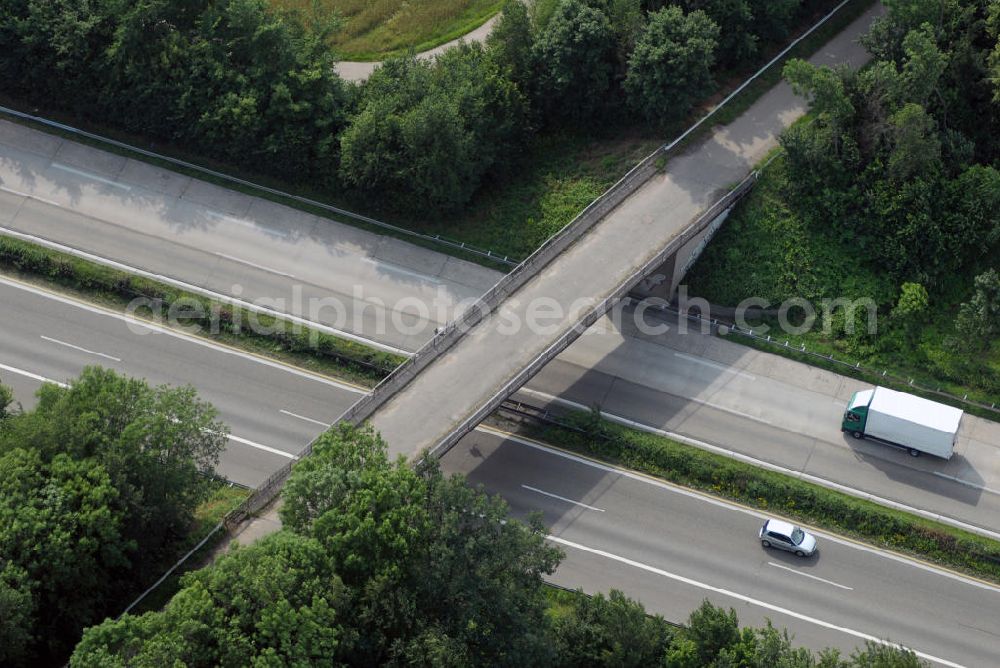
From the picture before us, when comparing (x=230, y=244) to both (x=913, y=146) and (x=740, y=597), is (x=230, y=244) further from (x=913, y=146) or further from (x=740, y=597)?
(x=913, y=146)

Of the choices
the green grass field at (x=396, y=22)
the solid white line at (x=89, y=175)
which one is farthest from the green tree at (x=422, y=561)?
the green grass field at (x=396, y=22)

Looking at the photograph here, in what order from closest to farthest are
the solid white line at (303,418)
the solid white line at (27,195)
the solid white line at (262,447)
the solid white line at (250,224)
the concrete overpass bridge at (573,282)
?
the concrete overpass bridge at (573,282) < the solid white line at (262,447) < the solid white line at (303,418) < the solid white line at (250,224) < the solid white line at (27,195)

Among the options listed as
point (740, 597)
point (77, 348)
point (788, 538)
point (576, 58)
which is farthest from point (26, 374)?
point (788, 538)

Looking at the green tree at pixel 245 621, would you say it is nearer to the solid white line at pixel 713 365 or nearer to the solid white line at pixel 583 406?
the solid white line at pixel 583 406

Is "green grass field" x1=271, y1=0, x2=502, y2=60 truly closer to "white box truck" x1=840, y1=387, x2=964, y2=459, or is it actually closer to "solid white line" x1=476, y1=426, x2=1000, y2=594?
"solid white line" x1=476, y1=426, x2=1000, y2=594

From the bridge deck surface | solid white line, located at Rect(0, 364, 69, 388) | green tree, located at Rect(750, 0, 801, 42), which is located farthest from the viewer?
green tree, located at Rect(750, 0, 801, 42)

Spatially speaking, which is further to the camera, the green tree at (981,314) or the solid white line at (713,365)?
the solid white line at (713,365)

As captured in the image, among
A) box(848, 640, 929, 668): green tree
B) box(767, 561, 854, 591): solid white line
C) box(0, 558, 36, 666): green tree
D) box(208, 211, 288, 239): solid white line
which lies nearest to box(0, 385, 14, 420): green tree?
box(0, 558, 36, 666): green tree
